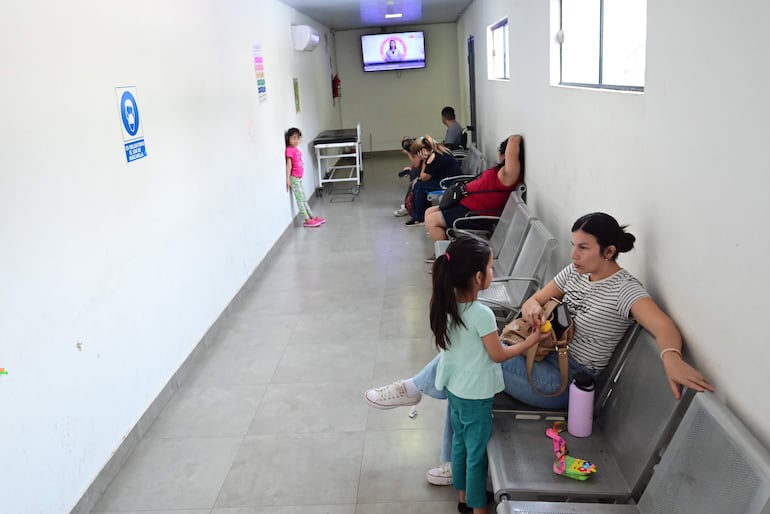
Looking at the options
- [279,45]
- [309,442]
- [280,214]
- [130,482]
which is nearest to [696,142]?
[309,442]

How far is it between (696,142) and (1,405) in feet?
8.17

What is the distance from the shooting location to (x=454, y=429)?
2463 millimetres

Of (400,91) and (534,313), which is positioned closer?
(534,313)

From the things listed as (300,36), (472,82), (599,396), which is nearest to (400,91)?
(472,82)

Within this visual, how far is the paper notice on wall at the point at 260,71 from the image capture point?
6402mm

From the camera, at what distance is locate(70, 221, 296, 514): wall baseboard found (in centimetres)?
285

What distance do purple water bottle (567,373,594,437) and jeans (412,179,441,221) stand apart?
503 cm

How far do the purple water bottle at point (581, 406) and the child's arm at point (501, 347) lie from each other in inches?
8.5

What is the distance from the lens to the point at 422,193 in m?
7.32

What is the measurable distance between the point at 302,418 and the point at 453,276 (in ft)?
5.15

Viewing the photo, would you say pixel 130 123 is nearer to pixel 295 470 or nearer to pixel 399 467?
pixel 295 470

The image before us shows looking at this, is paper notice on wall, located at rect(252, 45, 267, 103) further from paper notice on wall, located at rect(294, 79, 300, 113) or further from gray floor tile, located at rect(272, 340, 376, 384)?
gray floor tile, located at rect(272, 340, 376, 384)

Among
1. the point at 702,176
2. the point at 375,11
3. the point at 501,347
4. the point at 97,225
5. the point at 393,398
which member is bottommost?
the point at 393,398

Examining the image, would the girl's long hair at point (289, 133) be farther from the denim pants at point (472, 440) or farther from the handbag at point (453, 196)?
the denim pants at point (472, 440)
